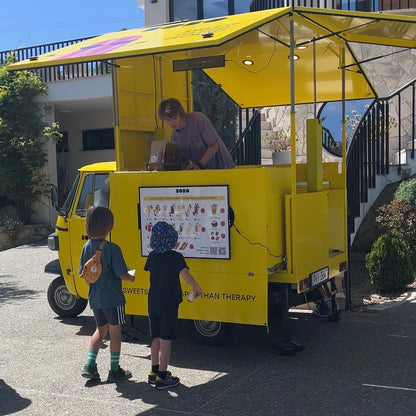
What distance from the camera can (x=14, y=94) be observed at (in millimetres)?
17062

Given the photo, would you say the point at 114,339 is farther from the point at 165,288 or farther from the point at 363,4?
the point at 363,4

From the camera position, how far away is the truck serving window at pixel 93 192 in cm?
684

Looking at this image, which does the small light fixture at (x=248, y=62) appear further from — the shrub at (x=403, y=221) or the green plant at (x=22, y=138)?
the green plant at (x=22, y=138)

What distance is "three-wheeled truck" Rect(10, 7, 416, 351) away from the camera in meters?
5.34

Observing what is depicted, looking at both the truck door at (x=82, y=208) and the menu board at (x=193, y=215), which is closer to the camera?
the menu board at (x=193, y=215)

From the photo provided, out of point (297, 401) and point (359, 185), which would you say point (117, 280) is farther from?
point (359, 185)

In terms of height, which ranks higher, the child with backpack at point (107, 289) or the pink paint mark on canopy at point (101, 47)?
the pink paint mark on canopy at point (101, 47)

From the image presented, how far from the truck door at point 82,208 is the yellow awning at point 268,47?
1412 mm

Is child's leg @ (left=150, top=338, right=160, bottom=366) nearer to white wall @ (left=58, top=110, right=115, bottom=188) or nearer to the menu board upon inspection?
the menu board

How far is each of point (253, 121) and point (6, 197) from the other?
9950mm

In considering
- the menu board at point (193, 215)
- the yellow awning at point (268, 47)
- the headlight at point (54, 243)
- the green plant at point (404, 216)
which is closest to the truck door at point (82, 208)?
the headlight at point (54, 243)

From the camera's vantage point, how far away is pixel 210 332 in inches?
239

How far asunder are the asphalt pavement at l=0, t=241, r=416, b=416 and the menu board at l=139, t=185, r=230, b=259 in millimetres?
1129

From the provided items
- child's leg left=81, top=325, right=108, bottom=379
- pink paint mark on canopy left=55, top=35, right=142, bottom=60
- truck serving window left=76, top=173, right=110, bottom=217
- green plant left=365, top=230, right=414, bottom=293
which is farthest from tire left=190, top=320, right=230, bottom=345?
green plant left=365, top=230, right=414, bottom=293
